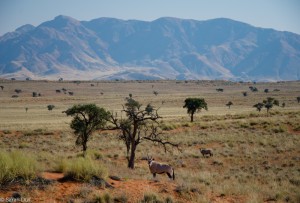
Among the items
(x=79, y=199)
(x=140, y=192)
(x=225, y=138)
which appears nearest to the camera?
(x=79, y=199)

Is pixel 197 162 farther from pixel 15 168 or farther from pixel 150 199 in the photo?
pixel 15 168

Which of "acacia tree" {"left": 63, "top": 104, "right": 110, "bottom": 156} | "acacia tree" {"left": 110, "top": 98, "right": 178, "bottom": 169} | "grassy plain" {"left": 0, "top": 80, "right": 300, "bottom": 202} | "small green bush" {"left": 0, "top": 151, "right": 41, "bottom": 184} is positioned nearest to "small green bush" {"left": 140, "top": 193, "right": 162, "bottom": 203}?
"grassy plain" {"left": 0, "top": 80, "right": 300, "bottom": 202}

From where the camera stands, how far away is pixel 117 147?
3728 cm

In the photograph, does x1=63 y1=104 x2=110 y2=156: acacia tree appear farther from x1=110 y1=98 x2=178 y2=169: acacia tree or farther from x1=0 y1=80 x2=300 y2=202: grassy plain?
x1=110 y1=98 x2=178 y2=169: acacia tree

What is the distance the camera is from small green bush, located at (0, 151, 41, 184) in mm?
12023

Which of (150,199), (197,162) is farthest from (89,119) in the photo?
(150,199)

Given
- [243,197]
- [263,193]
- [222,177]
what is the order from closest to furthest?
[243,197], [263,193], [222,177]

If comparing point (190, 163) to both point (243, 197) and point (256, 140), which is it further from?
point (243, 197)

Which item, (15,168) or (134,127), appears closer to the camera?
(15,168)

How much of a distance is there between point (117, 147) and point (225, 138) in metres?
12.9

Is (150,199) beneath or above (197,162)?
above

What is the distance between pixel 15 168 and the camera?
1241 cm

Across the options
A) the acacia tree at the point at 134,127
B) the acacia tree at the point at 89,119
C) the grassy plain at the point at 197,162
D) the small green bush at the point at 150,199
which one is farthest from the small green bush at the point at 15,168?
the acacia tree at the point at 89,119

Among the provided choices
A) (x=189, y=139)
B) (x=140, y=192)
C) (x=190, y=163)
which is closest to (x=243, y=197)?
(x=140, y=192)
